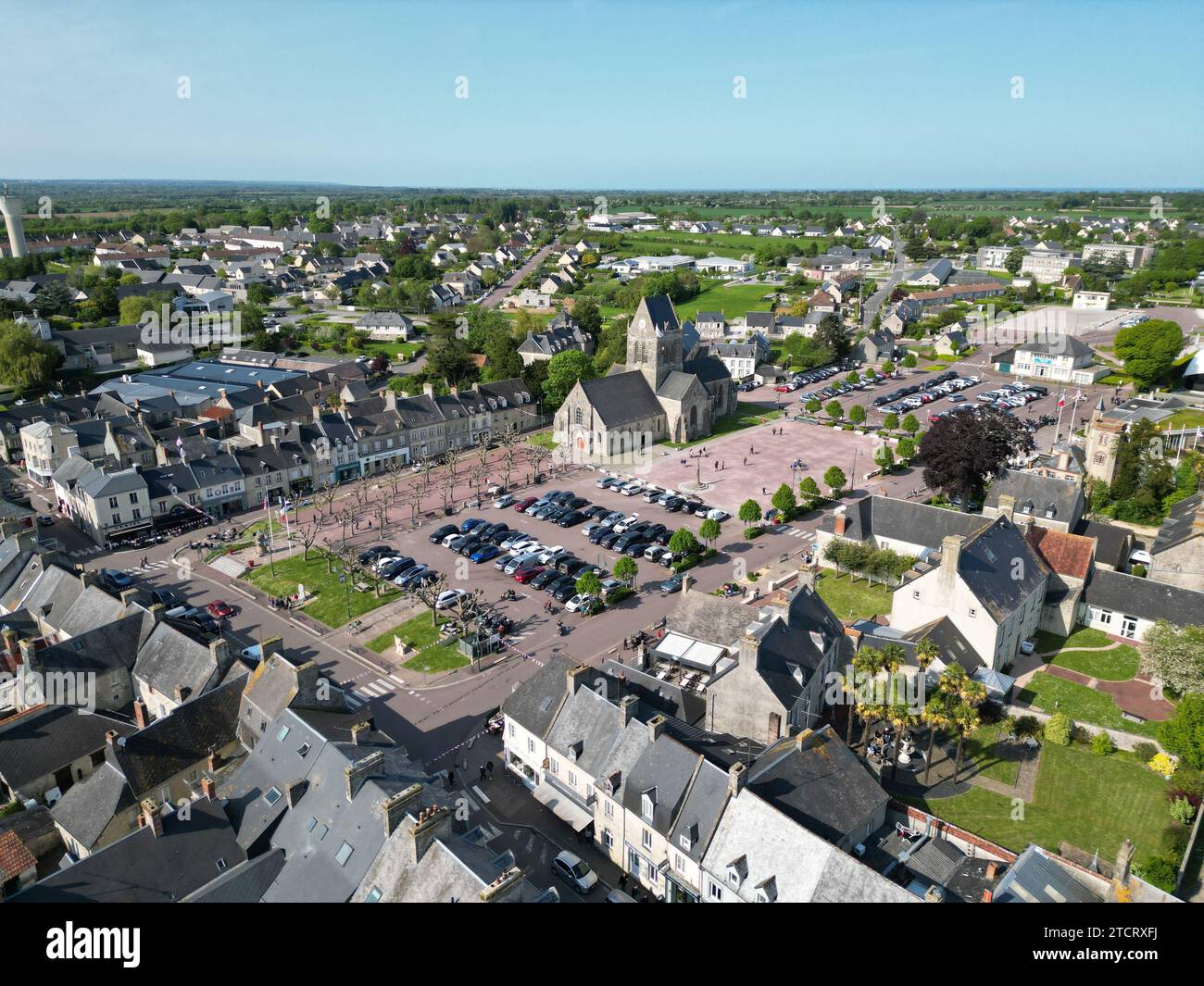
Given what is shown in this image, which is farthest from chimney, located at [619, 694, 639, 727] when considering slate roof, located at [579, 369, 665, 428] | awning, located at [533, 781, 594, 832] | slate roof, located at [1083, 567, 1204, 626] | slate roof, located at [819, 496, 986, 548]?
slate roof, located at [579, 369, 665, 428]

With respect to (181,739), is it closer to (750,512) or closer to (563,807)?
(563,807)

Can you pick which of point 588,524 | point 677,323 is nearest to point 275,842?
point 588,524

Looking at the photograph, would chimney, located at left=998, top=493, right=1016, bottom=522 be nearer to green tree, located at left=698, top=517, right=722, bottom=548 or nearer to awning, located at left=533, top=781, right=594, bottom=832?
green tree, located at left=698, top=517, right=722, bottom=548

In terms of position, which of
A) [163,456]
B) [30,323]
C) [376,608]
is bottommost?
[376,608]

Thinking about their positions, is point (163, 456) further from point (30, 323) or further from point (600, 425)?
point (30, 323)

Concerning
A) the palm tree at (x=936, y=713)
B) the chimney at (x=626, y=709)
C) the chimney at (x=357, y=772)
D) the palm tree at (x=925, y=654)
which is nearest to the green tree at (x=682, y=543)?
the palm tree at (x=925, y=654)

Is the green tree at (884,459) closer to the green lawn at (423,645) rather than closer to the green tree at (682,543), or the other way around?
the green tree at (682,543)

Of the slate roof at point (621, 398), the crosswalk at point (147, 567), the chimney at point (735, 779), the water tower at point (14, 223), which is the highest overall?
the water tower at point (14, 223)

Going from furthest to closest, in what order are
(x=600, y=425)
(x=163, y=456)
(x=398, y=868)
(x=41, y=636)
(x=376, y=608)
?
(x=600, y=425) → (x=163, y=456) → (x=376, y=608) → (x=41, y=636) → (x=398, y=868)
